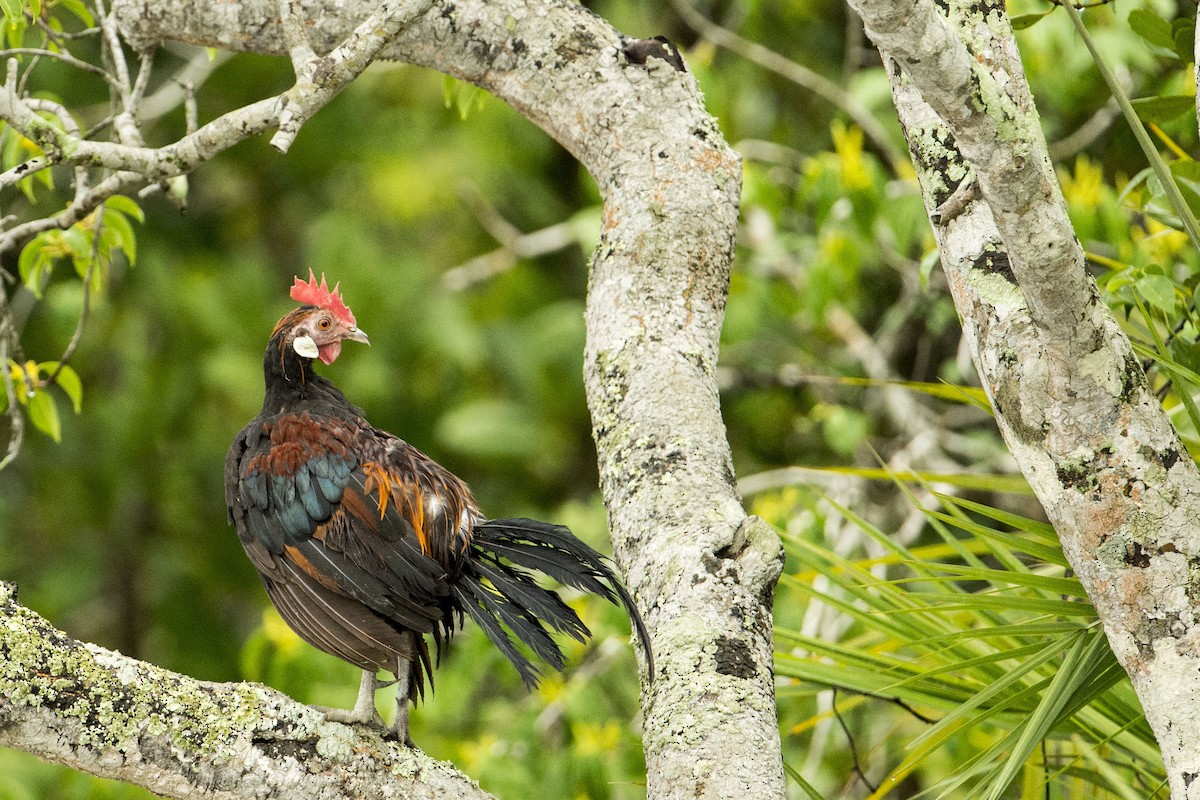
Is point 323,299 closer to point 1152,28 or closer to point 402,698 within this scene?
point 402,698

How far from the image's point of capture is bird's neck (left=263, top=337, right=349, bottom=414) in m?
A: 2.50

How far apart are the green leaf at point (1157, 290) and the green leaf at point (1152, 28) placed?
40cm

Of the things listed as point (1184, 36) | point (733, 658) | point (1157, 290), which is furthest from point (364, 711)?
point (1184, 36)

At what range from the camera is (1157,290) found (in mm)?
2004

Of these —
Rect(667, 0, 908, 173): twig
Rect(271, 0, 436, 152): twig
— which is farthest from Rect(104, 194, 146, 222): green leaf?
Rect(667, 0, 908, 173): twig

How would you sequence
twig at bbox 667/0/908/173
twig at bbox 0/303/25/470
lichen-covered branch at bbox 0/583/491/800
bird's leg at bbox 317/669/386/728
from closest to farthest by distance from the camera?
lichen-covered branch at bbox 0/583/491/800, bird's leg at bbox 317/669/386/728, twig at bbox 0/303/25/470, twig at bbox 667/0/908/173

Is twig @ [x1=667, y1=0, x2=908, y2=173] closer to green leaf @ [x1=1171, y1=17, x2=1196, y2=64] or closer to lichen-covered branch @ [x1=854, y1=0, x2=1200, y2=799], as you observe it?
green leaf @ [x1=1171, y1=17, x2=1196, y2=64]

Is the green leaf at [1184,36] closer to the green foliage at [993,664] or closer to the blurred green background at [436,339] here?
the green foliage at [993,664]

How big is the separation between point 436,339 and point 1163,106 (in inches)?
181

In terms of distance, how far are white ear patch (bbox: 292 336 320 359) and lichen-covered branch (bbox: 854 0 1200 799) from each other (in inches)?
52.8

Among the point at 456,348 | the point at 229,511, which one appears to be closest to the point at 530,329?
the point at 456,348

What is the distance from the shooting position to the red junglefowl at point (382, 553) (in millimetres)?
2150

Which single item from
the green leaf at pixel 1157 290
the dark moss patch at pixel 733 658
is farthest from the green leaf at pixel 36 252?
the green leaf at pixel 1157 290

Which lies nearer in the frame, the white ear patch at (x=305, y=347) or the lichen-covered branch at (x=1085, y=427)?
the lichen-covered branch at (x=1085, y=427)
